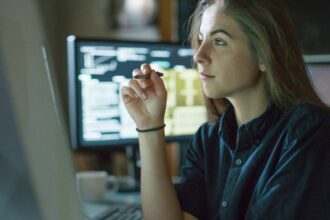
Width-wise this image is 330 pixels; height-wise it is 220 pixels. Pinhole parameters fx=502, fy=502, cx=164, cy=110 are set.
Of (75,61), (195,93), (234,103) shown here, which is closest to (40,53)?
(234,103)

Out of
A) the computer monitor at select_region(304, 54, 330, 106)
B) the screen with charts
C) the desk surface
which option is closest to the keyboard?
the desk surface

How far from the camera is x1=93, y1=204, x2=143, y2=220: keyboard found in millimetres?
1287

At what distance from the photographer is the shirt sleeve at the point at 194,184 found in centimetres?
118

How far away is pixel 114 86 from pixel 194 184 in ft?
1.73

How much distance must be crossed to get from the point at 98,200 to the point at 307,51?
0.80 m

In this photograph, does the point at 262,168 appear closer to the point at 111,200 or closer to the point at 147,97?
the point at 147,97

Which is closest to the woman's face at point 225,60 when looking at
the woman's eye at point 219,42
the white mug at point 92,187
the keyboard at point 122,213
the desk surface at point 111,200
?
the woman's eye at point 219,42

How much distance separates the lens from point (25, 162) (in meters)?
0.41

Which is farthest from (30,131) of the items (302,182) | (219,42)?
(219,42)

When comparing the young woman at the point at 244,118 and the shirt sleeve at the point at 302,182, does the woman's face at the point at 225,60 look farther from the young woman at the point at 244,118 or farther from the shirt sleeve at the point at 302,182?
the shirt sleeve at the point at 302,182

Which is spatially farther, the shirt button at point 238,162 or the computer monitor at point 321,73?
the computer monitor at point 321,73

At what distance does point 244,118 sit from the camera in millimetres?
1155

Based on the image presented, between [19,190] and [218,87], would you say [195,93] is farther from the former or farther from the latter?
[19,190]

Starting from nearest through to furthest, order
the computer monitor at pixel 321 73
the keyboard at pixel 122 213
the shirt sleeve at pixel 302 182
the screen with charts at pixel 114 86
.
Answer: the shirt sleeve at pixel 302 182
the keyboard at pixel 122 213
the computer monitor at pixel 321 73
the screen with charts at pixel 114 86
